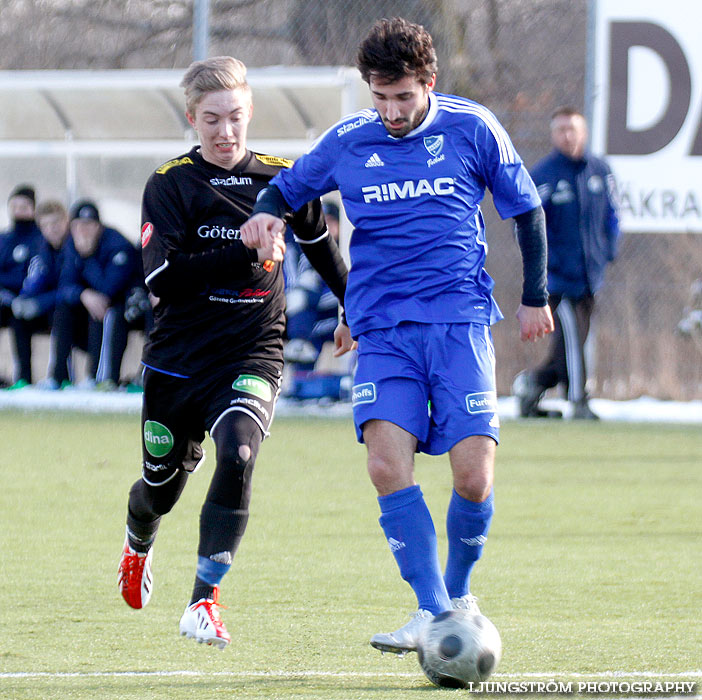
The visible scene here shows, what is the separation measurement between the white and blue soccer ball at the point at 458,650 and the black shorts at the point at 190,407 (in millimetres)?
1021

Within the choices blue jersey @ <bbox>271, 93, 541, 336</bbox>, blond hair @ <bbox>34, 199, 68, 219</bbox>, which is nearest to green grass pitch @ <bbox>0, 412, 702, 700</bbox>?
blue jersey @ <bbox>271, 93, 541, 336</bbox>

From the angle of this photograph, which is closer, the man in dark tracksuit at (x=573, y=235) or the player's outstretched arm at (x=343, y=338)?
the player's outstretched arm at (x=343, y=338)

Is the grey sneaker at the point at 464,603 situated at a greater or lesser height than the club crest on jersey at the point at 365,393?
lesser

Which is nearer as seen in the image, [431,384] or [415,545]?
[415,545]

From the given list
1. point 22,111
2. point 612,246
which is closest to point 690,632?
point 612,246

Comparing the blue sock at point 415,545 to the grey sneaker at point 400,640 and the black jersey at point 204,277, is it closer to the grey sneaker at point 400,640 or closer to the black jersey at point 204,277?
the grey sneaker at point 400,640

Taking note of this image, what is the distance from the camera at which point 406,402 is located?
14.1 feet

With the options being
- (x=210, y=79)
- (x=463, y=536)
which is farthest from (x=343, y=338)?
(x=210, y=79)

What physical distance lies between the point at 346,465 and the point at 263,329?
4.34 meters

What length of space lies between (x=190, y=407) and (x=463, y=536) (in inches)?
39.6

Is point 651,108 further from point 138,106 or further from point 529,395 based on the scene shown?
point 138,106

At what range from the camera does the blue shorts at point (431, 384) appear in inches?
169

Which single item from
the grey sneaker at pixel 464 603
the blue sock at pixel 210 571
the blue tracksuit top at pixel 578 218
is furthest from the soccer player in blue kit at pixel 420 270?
the blue tracksuit top at pixel 578 218

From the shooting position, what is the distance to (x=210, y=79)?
469cm
